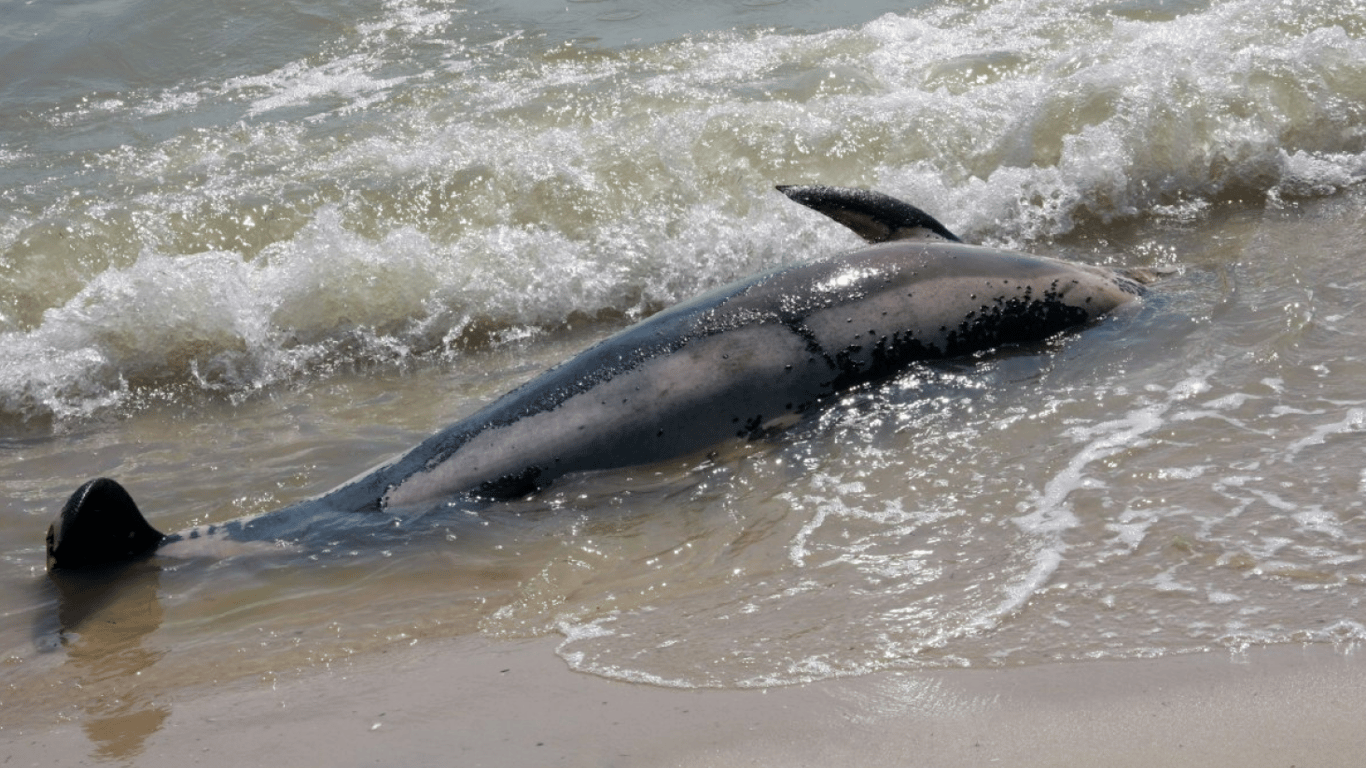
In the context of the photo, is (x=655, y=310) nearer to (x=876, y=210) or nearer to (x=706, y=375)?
(x=876, y=210)

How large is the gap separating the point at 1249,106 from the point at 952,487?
17.7 feet

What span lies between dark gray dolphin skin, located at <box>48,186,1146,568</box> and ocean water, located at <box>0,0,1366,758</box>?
0.14 meters

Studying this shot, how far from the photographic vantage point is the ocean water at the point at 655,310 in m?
3.70

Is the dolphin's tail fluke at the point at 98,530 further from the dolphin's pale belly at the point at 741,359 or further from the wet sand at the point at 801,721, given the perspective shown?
the wet sand at the point at 801,721

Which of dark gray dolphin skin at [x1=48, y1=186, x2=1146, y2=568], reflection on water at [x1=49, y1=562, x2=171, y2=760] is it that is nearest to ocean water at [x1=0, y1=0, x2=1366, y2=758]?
reflection on water at [x1=49, y1=562, x2=171, y2=760]

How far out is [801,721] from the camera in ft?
9.93

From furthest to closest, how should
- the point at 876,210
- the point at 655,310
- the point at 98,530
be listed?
1. the point at 655,310
2. the point at 876,210
3. the point at 98,530

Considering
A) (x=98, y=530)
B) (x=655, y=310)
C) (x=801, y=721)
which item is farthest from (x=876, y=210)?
(x=98, y=530)

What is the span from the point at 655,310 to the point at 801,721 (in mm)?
4339

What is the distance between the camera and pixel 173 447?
5.89 metres

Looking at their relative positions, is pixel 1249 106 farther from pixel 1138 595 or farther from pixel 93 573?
pixel 93 573

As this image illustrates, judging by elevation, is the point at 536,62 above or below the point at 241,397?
above

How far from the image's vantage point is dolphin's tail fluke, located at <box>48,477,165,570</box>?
170 inches

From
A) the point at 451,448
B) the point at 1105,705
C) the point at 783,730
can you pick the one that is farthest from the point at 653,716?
the point at 451,448
